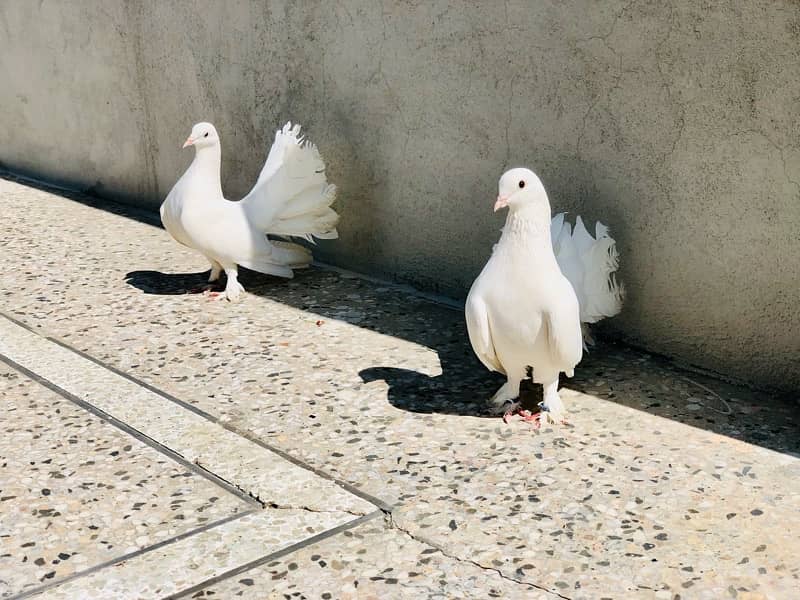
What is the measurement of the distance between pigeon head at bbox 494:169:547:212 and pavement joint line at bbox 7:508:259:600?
137cm

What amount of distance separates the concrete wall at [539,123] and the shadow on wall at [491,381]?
0.46ft

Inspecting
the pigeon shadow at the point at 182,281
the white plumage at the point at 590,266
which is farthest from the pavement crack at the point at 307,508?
the pigeon shadow at the point at 182,281

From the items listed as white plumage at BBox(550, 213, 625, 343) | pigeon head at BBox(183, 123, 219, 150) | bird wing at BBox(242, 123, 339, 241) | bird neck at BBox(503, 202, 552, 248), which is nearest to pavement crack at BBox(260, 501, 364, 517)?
bird neck at BBox(503, 202, 552, 248)

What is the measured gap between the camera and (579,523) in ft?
9.92

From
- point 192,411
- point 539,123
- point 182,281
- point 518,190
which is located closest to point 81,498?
point 192,411

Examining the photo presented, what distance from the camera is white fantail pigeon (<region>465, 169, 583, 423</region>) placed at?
3.50m

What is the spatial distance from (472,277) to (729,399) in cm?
149

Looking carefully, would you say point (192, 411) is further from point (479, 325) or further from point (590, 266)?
point (590, 266)

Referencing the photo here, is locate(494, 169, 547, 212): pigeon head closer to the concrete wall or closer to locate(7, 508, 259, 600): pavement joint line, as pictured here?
the concrete wall

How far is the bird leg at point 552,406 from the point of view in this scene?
3689 mm

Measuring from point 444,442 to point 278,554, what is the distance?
87 centimetres

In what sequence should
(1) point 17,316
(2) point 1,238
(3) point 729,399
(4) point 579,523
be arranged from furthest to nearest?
1. (2) point 1,238
2. (1) point 17,316
3. (3) point 729,399
4. (4) point 579,523

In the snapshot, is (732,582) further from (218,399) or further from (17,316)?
(17,316)

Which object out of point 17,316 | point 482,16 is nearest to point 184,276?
point 17,316
